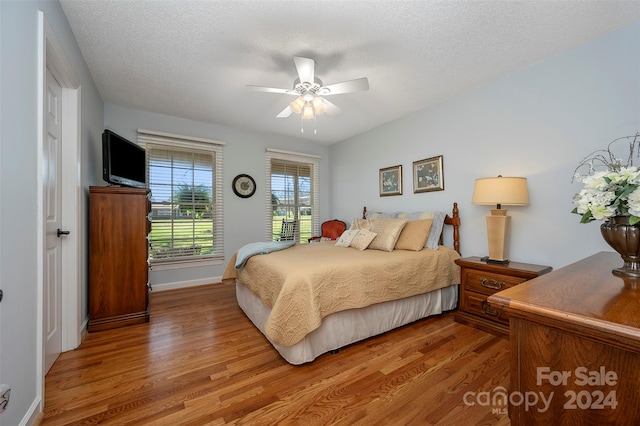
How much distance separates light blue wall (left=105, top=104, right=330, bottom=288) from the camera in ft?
11.6

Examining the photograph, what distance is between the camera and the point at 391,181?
3.95 meters

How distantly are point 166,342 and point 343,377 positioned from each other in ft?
5.06

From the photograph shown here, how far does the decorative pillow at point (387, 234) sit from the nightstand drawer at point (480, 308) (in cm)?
87

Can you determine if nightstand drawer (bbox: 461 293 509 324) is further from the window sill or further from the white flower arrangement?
the window sill

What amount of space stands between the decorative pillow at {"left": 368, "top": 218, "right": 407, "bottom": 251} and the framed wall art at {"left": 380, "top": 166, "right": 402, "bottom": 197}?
903 millimetres

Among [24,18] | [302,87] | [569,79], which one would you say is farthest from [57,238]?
[569,79]

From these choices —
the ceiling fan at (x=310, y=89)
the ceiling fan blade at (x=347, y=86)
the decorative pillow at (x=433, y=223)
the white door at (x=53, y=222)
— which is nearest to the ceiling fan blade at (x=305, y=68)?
the ceiling fan at (x=310, y=89)

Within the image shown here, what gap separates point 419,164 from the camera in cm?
354

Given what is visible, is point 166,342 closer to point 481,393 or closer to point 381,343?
point 381,343

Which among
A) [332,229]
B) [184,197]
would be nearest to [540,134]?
[332,229]

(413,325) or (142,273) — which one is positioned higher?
(142,273)

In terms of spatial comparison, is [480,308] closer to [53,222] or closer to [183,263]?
[53,222]

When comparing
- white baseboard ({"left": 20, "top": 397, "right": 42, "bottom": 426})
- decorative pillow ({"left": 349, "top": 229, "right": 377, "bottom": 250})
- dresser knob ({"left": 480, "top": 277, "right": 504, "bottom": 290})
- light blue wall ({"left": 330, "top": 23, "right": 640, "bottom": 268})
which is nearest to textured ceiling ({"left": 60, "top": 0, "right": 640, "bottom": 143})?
light blue wall ({"left": 330, "top": 23, "right": 640, "bottom": 268})

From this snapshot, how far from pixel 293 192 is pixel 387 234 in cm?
239
